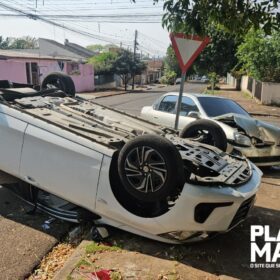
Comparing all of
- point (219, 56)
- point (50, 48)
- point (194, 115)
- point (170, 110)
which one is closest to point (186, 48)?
point (194, 115)

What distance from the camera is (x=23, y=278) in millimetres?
3768

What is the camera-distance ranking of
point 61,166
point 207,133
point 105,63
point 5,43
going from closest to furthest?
point 61,166 → point 207,133 → point 105,63 → point 5,43

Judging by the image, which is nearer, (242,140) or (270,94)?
(242,140)

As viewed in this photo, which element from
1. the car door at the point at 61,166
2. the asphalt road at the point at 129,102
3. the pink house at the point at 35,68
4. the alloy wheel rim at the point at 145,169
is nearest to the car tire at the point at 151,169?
the alloy wheel rim at the point at 145,169

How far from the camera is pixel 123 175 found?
3988 millimetres

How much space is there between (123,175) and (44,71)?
28198 millimetres

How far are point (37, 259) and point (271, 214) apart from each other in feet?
10.4

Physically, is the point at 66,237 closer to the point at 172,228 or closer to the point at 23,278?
the point at 23,278

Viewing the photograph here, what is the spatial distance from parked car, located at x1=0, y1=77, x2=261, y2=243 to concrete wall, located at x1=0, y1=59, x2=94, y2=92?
22.2 metres

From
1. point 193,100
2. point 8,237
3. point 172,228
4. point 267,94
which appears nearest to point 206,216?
point 172,228

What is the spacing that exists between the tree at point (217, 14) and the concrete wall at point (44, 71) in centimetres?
2367

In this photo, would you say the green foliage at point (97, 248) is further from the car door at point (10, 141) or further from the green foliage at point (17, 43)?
the green foliage at point (17, 43)

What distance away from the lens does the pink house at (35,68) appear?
86.7 feet

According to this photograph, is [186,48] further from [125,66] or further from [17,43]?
[17,43]
